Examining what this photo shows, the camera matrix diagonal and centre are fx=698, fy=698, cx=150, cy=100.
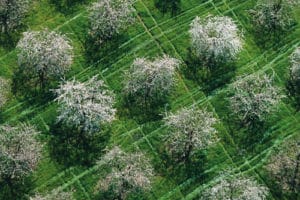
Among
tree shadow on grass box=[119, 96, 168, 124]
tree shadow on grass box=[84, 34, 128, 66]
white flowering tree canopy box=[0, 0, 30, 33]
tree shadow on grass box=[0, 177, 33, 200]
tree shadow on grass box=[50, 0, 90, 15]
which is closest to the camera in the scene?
tree shadow on grass box=[0, 177, 33, 200]

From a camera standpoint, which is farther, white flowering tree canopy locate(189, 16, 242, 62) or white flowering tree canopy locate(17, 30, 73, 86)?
white flowering tree canopy locate(189, 16, 242, 62)

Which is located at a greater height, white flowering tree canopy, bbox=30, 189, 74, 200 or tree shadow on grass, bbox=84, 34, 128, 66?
tree shadow on grass, bbox=84, 34, 128, 66

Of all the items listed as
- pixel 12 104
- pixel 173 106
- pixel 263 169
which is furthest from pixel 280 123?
pixel 12 104

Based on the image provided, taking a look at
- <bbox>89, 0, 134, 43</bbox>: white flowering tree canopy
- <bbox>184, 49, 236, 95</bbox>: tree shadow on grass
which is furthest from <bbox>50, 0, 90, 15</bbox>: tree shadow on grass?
<bbox>184, 49, 236, 95</bbox>: tree shadow on grass

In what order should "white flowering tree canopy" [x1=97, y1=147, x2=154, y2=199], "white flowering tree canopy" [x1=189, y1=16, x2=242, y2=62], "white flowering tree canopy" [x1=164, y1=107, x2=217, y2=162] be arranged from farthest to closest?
"white flowering tree canopy" [x1=189, y1=16, x2=242, y2=62] < "white flowering tree canopy" [x1=164, y1=107, x2=217, y2=162] < "white flowering tree canopy" [x1=97, y1=147, x2=154, y2=199]

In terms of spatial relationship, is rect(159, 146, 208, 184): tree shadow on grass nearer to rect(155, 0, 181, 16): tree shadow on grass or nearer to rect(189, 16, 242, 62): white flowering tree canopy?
rect(189, 16, 242, 62): white flowering tree canopy

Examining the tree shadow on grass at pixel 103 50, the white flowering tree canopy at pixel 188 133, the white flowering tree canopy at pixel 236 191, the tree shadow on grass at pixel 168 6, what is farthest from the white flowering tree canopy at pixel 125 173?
the tree shadow on grass at pixel 168 6

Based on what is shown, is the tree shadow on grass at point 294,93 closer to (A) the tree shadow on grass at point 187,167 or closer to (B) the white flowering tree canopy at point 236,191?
(B) the white flowering tree canopy at point 236,191
